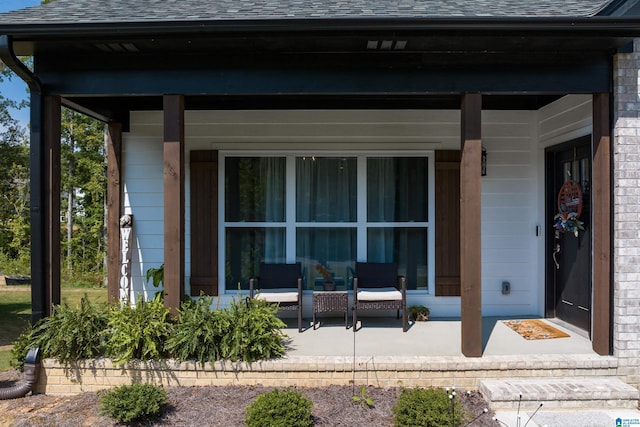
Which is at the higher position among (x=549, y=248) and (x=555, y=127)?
(x=555, y=127)

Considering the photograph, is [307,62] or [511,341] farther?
[511,341]

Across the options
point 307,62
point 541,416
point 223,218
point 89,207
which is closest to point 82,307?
point 223,218

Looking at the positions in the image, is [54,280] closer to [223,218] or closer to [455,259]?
[223,218]

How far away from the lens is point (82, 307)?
12.8 feet

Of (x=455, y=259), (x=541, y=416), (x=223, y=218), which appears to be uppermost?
(x=223, y=218)

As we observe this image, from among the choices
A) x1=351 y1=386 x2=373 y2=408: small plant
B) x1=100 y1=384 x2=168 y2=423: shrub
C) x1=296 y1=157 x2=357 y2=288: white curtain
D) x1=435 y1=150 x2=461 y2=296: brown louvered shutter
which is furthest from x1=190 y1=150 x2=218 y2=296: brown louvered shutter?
x1=435 y1=150 x2=461 y2=296: brown louvered shutter

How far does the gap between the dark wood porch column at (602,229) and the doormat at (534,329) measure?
64cm

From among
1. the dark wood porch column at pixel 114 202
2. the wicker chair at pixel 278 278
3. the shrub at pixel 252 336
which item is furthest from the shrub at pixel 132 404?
the dark wood porch column at pixel 114 202

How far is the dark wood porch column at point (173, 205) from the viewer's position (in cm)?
395

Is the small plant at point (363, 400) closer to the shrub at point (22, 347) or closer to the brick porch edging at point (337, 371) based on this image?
the brick porch edging at point (337, 371)

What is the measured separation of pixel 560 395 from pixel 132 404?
3.33 meters

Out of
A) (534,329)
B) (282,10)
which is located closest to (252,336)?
(282,10)

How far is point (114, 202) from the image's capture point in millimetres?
5582

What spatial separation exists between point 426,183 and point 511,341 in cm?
219
